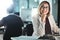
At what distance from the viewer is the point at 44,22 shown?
4.82 ft

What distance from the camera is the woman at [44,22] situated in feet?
4.68

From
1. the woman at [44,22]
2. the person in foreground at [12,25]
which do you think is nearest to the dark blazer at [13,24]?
the person in foreground at [12,25]

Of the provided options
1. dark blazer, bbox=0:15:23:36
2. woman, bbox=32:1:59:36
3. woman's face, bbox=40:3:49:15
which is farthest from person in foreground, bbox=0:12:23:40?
woman's face, bbox=40:3:49:15

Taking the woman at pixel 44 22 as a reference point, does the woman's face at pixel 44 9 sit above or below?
above

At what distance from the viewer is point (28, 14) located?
139cm

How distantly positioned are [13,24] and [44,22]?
0.37 metres

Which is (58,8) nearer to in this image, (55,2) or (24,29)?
(55,2)

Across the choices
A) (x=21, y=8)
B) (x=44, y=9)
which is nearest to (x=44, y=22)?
(x=44, y=9)

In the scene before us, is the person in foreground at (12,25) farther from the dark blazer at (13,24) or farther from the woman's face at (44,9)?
the woman's face at (44,9)

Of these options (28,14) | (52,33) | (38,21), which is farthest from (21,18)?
(52,33)

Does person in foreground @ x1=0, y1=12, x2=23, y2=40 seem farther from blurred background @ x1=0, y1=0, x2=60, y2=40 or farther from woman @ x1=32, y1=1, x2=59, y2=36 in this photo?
woman @ x1=32, y1=1, x2=59, y2=36

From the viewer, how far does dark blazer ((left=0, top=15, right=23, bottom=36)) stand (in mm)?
1385

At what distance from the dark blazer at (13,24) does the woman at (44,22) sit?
6.7 inches

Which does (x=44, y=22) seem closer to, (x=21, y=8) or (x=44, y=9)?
(x=44, y=9)
